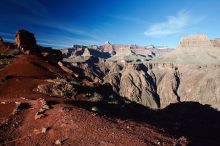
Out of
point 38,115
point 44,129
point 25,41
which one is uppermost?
point 25,41

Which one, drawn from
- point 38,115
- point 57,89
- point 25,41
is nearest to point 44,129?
point 38,115

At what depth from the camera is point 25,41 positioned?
59.1 meters

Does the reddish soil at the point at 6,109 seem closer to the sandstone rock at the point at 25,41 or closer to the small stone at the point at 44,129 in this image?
the small stone at the point at 44,129

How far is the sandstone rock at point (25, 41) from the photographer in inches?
2267

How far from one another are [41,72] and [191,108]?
8729cm

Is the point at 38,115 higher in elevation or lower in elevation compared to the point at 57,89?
higher

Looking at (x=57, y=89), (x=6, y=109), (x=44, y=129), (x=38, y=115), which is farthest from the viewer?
(x=57, y=89)

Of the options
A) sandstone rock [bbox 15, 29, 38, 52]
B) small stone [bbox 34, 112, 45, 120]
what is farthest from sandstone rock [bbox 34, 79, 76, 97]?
sandstone rock [bbox 15, 29, 38, 52]

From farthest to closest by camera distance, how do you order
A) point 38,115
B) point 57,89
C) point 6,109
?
1. point 57,89
2. point 6,109
3. point 38,115

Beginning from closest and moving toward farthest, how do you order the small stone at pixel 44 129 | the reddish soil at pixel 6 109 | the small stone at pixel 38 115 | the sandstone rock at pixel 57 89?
the small stone at pixel 44 129 → the small stone at pixel 38 115 → the reddish soil at pixel 6 109 → the sandstone rock at pixel 57 89

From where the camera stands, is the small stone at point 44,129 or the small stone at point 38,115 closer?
the small stone at point 44,129

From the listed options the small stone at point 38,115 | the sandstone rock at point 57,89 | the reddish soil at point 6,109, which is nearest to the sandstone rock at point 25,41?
the sandstone rock at point 57,89

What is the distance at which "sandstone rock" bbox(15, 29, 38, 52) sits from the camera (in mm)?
57594

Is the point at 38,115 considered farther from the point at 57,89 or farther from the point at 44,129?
the point at 57,89
